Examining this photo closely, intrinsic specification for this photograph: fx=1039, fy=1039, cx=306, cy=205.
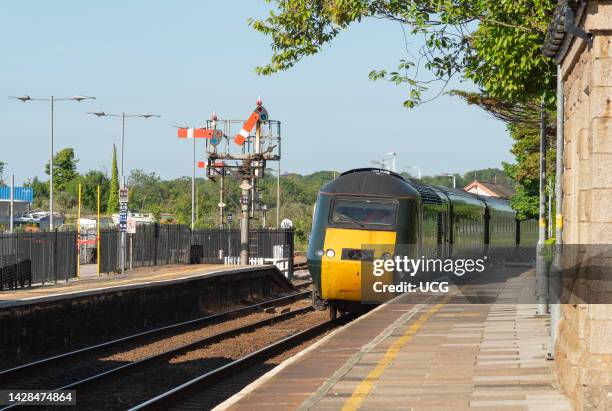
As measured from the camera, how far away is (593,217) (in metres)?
7.73

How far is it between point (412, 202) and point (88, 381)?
9.46m

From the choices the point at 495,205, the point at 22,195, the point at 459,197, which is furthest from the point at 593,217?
the point at 22,195

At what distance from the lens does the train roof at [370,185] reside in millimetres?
21688

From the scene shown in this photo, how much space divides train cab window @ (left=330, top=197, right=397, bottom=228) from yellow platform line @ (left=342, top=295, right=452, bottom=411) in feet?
8.29

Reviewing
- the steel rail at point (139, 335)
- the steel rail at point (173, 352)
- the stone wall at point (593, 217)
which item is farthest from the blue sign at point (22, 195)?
the stone wall at point (593, 217)

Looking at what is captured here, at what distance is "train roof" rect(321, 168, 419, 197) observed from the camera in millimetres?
21688

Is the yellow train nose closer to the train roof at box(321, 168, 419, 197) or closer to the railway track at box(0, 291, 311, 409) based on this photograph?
the train roof at box(321, 168, 419, 197)

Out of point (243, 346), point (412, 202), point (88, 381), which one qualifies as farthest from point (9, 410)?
point (412, 202)

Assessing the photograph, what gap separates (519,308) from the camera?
2084cm

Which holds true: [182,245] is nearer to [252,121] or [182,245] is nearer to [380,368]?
[252,121]

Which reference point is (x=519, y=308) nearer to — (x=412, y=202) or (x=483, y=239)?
(x=412, y=202)

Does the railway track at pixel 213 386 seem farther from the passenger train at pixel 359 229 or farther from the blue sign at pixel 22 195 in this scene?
the blue sign at pixel 22 195

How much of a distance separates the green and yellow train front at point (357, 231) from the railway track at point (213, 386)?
1939 mm

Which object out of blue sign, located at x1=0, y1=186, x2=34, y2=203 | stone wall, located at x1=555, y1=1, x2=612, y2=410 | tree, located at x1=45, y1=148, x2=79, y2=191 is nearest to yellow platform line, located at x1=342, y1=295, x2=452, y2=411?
stone wall, located at x1=555, y1=1, x2=612, y2=410
